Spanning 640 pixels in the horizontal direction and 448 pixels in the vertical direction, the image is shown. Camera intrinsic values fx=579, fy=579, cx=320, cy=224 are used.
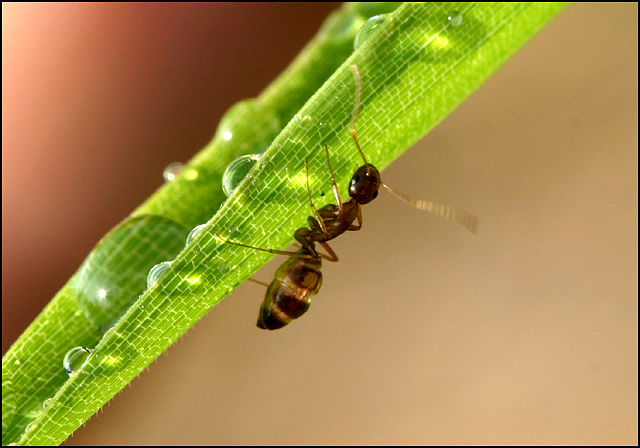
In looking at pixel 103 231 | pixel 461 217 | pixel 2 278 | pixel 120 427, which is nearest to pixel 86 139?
pixel 103 231

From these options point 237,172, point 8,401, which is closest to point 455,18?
point 237,172

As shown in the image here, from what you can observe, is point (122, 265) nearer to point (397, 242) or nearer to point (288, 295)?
point (288, 295)

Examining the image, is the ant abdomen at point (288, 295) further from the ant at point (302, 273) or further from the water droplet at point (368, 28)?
the water droplet at point (368, 28)

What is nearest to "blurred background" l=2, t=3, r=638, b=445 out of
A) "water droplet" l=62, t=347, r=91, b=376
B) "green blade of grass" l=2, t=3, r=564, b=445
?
"green blade of grass" l=2, t=3, r=564, b=445

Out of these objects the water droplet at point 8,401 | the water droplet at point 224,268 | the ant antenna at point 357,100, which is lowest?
the water droplet at point 8,401

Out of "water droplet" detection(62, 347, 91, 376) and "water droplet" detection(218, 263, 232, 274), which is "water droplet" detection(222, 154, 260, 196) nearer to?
"water droplet" detection(218, 263, 232, 274)

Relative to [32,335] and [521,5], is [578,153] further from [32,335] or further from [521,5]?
[32,335]

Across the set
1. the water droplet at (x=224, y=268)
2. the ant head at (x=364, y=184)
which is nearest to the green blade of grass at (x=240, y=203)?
the water droplet at (x=224, y=268)
